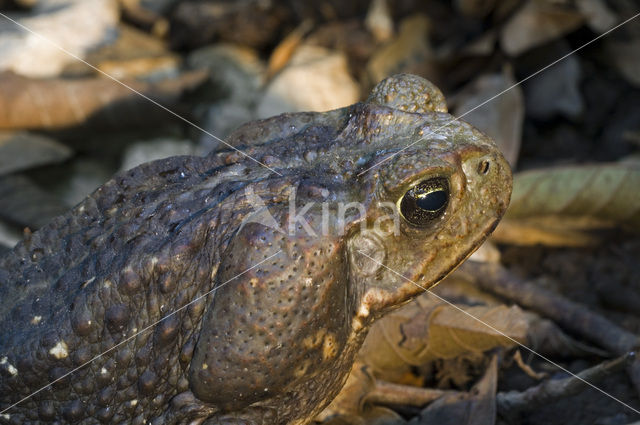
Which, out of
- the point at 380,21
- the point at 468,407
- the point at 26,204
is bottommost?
the point at 468,407

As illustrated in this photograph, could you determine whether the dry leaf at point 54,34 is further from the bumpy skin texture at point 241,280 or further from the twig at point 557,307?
the twig at point 557,307

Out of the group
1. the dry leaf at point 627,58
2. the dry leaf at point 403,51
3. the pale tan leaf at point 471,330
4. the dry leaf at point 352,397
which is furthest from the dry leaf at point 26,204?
the dry leaf at point 627,58

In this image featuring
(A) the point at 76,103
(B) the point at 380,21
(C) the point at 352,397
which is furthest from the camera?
(B) the point at 380,21

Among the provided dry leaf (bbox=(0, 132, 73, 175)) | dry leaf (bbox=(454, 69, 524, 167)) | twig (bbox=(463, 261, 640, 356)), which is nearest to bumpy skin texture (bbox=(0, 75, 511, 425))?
twig (bbox=(463, 261, 640, 356))

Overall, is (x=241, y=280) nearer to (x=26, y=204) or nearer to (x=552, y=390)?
(x=552, y=390)

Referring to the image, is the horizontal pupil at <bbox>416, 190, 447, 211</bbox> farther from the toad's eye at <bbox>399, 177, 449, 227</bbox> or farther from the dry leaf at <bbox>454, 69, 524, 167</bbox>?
the dry leaf at <bbox>454, 69, 524, 167</bbox>

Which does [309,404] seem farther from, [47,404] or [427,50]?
[427,50]

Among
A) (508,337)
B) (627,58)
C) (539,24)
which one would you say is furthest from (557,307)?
(627,58)
